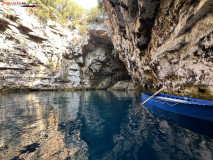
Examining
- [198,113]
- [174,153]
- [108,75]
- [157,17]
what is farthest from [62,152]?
[108,75]

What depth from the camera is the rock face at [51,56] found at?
1994 centimetres

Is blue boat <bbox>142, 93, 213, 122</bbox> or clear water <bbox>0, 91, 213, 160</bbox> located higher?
blue boat <bbox>142, 93, 213, 122</bbox>

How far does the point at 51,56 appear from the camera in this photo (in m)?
25.2

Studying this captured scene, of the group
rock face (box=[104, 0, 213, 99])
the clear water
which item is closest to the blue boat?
the clear water

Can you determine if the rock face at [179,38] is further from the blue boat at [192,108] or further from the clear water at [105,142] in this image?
the clear water at [105,142]

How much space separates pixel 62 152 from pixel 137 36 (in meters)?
9.56

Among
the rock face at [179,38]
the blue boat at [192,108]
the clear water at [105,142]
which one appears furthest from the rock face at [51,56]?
the clear water at [105,142]

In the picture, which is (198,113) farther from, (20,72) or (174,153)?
(20,72)

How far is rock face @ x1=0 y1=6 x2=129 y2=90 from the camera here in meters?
19.9

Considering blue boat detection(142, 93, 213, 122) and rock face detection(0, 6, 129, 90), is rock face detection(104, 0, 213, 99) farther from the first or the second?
rock face detection(0, 6, 129, 90)

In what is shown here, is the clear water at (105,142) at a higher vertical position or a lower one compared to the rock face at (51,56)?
lower

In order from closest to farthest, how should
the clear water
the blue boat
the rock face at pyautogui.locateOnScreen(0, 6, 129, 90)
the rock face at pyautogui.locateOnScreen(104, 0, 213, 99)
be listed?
the clear water < the rock face at pyautogui.locateOnScreen(104, 0, 213, 99) < the blue boat < the rock face at pyautogui.locateOnScreen(0, 6, 129, 90)

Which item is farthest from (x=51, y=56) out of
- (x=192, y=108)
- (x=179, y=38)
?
(x=192, y=108)

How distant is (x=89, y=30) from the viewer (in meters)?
24.4
